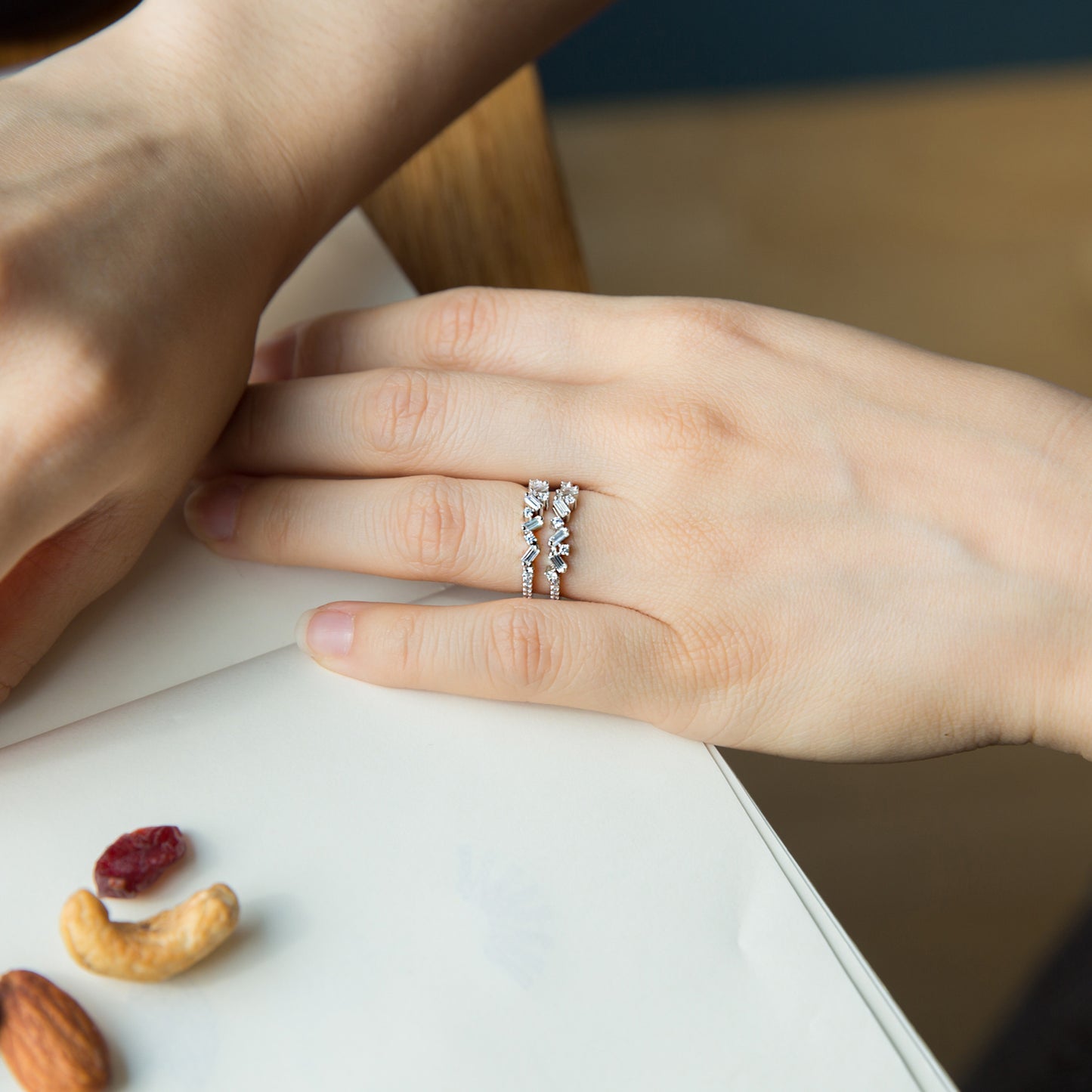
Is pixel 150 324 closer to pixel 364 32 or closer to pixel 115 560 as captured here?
pixel 115 560

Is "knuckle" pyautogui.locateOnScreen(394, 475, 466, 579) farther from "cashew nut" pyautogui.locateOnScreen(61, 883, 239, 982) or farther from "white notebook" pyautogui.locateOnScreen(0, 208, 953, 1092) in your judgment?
"cashew nut" pyautogui.locateOnScreen(61, 883, 239, 982)

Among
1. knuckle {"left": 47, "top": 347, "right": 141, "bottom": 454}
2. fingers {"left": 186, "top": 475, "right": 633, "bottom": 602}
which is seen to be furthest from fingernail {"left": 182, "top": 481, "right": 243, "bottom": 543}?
knuckle {"left": 47, "top": 347, "right": 141, "bottom": 454}

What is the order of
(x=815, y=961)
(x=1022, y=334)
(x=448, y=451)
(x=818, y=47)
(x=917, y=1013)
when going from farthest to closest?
(x=818, y=47) → (x=1022, y=334) → (x=917, y=1013) → (x=448, y=451) → (x=815, y=961)

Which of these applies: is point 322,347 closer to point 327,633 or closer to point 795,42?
point 327,633

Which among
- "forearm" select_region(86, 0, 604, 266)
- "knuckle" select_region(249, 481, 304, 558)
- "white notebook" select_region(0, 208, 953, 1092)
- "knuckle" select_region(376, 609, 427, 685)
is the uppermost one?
"forearm" select_region(86, 0, 604, 266)

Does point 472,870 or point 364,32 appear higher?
point 364,32

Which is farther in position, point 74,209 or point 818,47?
point 818,47

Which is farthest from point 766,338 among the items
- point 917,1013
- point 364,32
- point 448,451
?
point 917,1013
